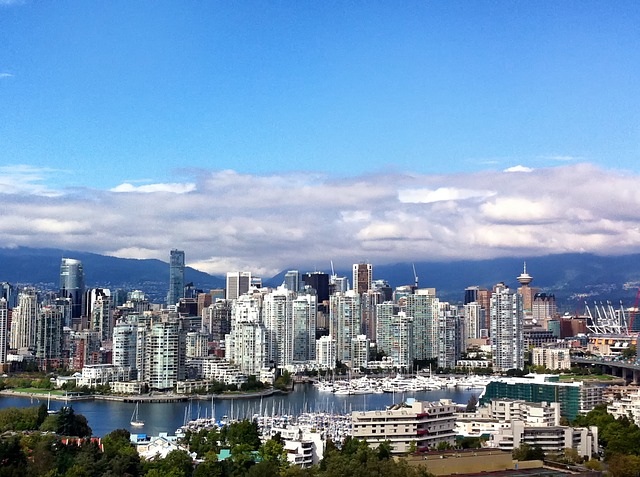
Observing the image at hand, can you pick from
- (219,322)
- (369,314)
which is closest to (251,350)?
(219,322)

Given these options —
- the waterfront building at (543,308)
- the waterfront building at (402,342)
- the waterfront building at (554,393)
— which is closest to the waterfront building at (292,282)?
the waterfront building at (543,308)

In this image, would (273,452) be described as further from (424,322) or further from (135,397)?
(424,322)

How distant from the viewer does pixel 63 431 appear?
1114 centimetres

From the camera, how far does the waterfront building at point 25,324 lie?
24.1 m

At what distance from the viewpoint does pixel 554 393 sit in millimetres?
13508

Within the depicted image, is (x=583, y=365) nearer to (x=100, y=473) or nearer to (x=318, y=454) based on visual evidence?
(x=318, y=454)

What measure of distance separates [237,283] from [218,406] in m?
23.3

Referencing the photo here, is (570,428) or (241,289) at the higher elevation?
(241,289)

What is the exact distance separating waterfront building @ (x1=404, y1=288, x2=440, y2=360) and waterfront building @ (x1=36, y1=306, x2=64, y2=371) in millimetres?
9151

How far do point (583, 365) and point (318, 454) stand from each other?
16068 mm

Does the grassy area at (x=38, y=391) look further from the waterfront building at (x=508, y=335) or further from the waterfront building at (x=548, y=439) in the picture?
the waterfront building at (x=548, y=439)

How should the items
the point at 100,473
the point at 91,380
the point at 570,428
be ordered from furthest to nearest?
the point at 91,380
the point at 570,428
the point at 100,473

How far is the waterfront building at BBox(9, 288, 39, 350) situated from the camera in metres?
24.1

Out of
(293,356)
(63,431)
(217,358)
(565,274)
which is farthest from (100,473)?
(565,274)
